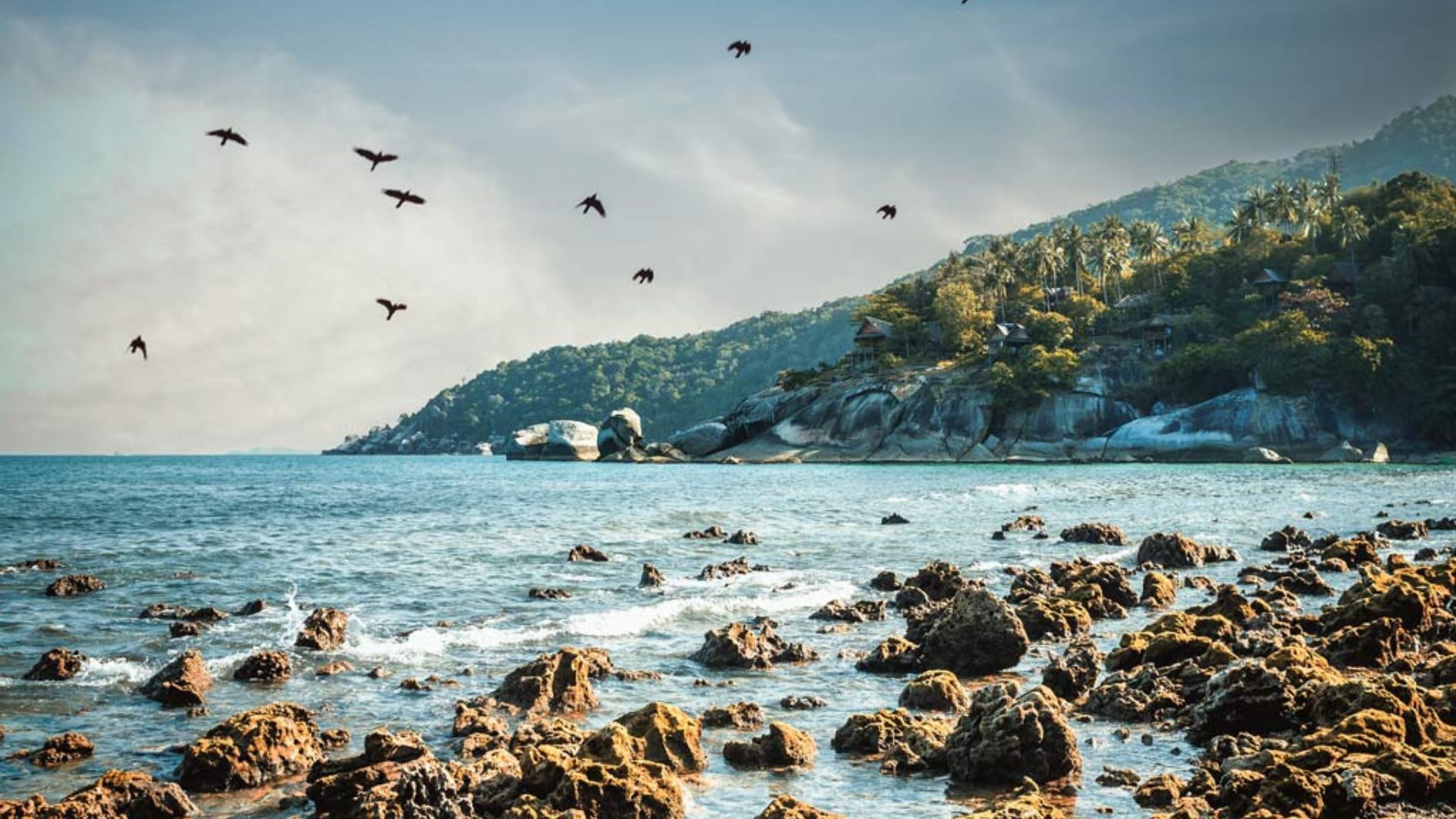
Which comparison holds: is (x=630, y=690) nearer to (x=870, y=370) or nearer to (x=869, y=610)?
(x=869, y=610)

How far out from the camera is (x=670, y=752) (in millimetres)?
13180

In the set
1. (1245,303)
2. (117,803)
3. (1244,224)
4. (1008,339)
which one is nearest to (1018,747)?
(117,803)

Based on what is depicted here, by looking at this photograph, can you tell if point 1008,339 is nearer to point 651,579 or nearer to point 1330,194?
point 1330,194

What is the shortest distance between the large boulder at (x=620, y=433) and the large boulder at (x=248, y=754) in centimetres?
15179

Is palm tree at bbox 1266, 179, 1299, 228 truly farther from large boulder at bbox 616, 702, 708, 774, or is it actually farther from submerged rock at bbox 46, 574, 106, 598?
large boulder at bbox 616, 702, 708, 774

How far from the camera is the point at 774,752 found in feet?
44.1

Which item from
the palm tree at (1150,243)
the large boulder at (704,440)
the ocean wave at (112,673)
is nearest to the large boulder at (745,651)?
the ocean wave at (112,673)

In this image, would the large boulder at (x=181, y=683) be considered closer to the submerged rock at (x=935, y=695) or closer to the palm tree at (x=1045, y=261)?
the submerged rock at (x=935, y=695)

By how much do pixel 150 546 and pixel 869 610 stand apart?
32449 millimetres

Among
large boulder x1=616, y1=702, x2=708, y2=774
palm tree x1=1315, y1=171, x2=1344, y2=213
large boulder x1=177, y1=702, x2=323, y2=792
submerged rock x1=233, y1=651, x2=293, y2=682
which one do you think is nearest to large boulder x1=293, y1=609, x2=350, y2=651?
submerged rock x1=233, y1=651, x2=293, y2=682

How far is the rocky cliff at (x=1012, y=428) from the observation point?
11525 cm

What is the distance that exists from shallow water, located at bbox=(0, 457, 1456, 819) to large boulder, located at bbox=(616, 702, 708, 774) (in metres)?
0.45

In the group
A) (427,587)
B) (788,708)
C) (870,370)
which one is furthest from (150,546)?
(870,370)

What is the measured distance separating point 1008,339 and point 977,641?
12683 cm
